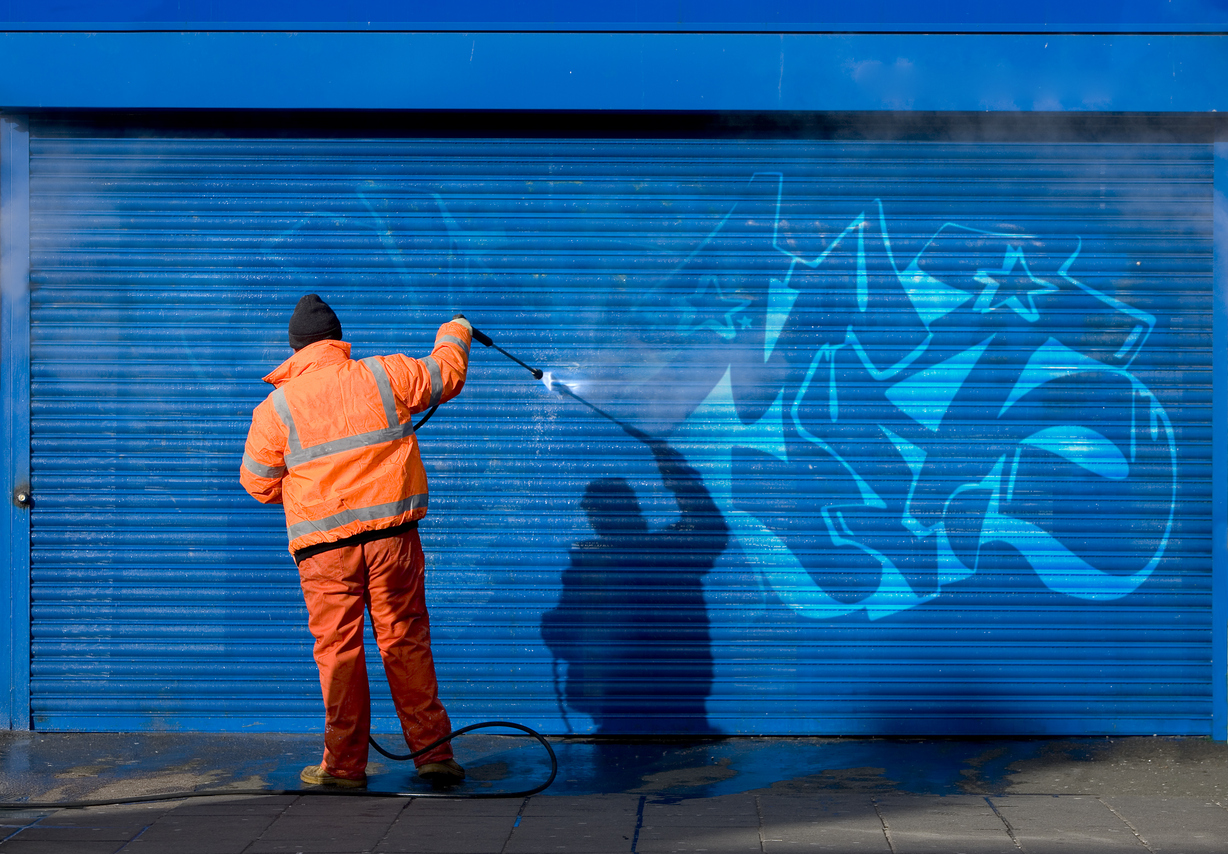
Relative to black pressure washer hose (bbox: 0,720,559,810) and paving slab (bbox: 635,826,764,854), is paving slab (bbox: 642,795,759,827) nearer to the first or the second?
paving slab (bbox: 635,826,764,854)

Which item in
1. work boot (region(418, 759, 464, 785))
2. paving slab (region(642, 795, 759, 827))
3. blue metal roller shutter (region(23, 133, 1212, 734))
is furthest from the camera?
blue metal roller shutter (region(23, 133, 1212, 734))

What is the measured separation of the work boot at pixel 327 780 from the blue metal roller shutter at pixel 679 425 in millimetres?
1046

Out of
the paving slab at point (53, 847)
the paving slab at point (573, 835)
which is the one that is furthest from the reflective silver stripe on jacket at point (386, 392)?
the paving slab at point (53, 847)

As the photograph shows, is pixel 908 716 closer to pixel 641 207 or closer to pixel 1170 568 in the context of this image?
pixel 1170 568

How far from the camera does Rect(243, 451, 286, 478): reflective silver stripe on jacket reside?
463 centimetres

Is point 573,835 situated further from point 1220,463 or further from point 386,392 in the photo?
point 1220,463

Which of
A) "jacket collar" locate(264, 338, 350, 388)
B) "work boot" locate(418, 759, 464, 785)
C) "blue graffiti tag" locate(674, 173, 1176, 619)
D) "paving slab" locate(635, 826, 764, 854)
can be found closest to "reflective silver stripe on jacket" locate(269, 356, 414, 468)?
"jacket collar" locate(264, 338, 350, 388)

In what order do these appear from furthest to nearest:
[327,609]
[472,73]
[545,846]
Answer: [472,73]
[327,609]
[545,846]

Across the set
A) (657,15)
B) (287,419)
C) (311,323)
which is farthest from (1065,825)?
(657,15)

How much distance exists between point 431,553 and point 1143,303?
13.1ft

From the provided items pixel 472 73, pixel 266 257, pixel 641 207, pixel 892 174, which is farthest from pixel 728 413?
pixel 266 257

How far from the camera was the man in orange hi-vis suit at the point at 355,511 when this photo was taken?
4.52 meters

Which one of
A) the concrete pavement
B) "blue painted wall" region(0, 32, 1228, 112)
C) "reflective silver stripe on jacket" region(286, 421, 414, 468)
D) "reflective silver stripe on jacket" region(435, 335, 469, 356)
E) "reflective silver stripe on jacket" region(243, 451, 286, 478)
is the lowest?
the concrete pavement

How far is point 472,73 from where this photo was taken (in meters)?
5.56
